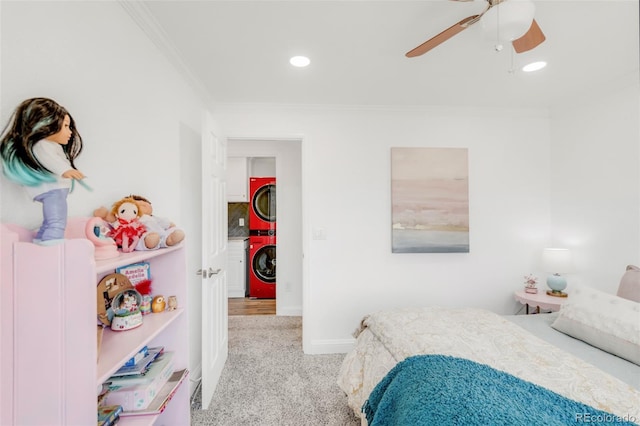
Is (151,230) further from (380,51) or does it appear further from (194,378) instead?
(380,51)

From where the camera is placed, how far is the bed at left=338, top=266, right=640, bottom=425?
995mm

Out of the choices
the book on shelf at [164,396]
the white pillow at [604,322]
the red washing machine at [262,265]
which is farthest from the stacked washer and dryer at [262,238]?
the white pillow at [604,322]

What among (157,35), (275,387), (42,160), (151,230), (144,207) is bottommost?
(275,387)

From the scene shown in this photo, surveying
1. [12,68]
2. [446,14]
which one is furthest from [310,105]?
[12,68]

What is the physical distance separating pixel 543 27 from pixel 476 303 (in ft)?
7.91

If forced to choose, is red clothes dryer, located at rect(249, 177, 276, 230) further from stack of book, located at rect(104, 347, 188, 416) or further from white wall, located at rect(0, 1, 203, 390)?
stack of book, located at rect(104, 347, 188, 416)

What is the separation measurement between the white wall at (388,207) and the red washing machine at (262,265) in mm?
1888

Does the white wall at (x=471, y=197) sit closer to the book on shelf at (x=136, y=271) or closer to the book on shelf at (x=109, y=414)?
the book on shelf at (x=136, y=271)

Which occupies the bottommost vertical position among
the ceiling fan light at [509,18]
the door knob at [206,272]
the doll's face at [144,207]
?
the door knob at [206,272]

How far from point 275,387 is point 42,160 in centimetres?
212

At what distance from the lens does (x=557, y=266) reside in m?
2.60

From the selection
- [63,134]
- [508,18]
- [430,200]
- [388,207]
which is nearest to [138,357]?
[63,134]

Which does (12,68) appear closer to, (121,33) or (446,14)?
(121,33)

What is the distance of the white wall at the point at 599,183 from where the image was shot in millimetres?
2238
